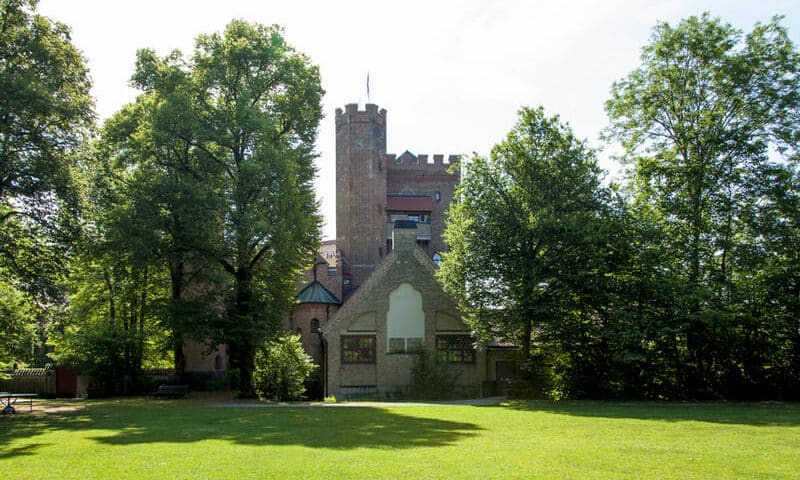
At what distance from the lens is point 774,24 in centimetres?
3097

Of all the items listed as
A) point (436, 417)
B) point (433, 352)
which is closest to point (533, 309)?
point (433, 352)

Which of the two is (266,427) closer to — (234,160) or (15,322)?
(15,322)

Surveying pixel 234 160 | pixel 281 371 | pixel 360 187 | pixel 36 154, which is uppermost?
pixel 360 187

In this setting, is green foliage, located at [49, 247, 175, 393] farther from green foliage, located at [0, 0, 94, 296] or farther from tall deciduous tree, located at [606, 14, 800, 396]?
tall deciduous tree, located at [606, 14, 800, 396]

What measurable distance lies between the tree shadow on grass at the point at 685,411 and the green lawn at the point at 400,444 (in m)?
0.09

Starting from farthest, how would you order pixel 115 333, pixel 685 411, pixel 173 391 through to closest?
1. pixel 115 333
2. pixel 173 391
3. pixel 685 411

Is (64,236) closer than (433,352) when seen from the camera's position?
Yes

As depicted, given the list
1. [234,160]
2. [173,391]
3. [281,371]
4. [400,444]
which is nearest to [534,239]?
[281,371]

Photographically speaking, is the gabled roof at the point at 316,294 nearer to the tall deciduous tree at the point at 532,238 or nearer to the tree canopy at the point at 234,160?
the tree canopy at the point at 234,160

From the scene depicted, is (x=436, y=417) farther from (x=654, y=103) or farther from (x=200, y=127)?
(x=654, y=103)

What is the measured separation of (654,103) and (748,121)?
4.04m

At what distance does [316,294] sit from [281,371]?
17.9 metres

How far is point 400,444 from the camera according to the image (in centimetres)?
1506

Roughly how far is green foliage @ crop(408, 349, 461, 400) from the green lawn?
30.5ft
